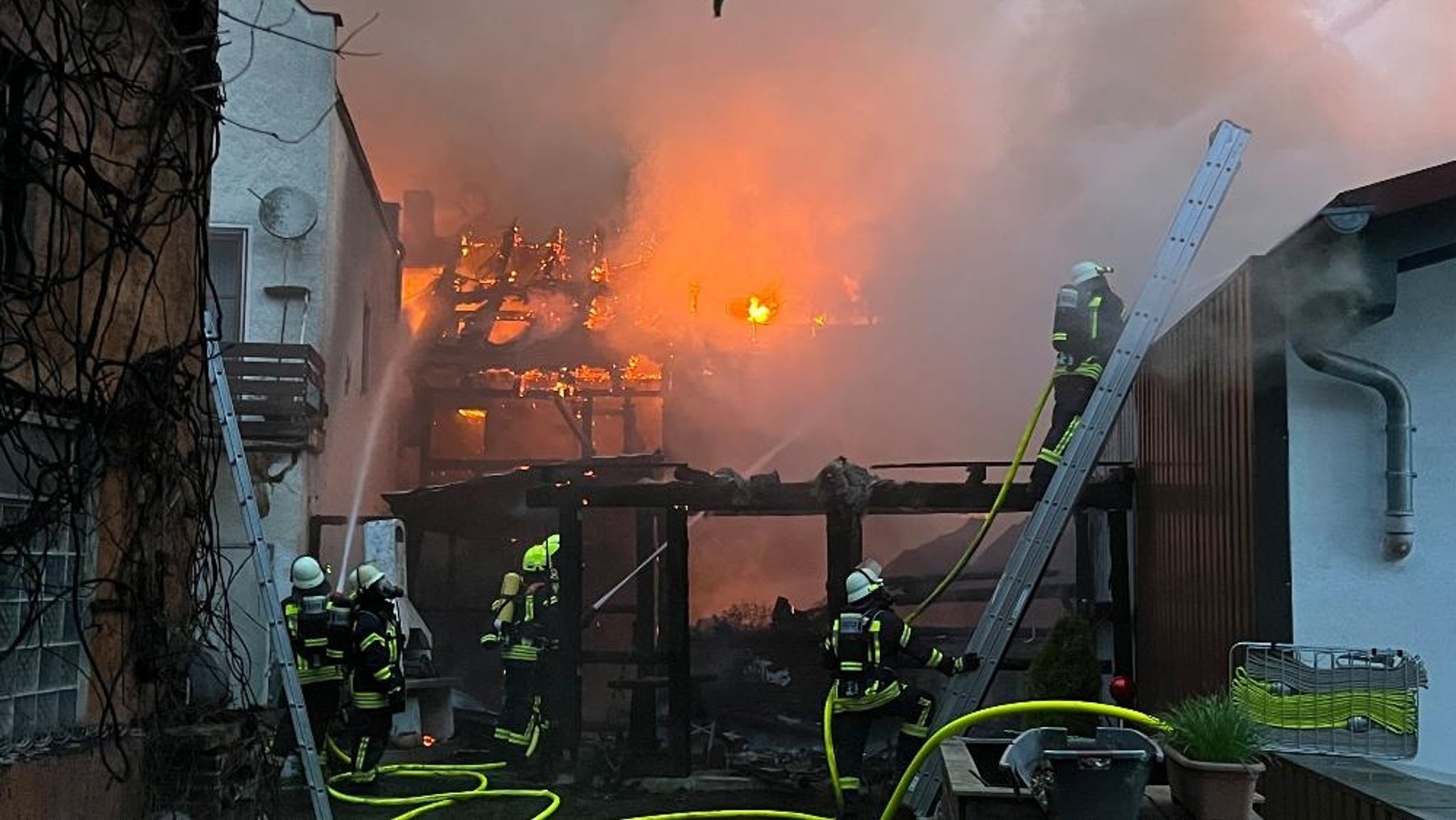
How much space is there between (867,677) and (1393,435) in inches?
132

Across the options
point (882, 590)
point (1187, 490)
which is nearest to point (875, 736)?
point (882, 590)

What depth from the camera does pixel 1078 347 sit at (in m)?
7.27

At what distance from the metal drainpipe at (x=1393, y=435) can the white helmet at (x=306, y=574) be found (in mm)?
6720

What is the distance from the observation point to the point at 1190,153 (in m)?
12.8

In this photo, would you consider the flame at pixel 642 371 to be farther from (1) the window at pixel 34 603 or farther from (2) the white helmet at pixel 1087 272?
(1) the window at pixel 34 603

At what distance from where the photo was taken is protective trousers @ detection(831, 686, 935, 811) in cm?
796

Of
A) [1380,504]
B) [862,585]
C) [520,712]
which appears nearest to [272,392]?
[520,712]

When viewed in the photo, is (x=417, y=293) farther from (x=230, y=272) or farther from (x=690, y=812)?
(x=690, y=812)

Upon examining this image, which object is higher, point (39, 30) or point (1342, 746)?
point (39, 30)

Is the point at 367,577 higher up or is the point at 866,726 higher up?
the point at 367,577

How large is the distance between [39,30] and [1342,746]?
5.46m

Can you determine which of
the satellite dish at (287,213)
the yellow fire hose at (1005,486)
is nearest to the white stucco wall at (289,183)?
the satellite dish at (287,213)

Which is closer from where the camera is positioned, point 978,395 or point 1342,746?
point 1342,746

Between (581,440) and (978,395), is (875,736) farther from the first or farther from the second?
(581,440)
